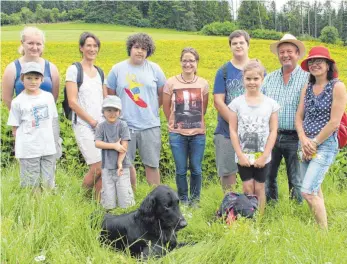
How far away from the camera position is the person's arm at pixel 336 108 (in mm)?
3793

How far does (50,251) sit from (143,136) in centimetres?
190

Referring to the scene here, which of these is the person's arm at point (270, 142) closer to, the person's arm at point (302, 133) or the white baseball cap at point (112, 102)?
the person's arm at point (302, 133)

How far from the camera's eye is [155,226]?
11.8 feet

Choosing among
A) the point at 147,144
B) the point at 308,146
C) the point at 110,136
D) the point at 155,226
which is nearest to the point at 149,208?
the point at 155,226

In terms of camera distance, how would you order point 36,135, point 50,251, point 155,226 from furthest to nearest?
point 36,135, point 155,226, point 50,251

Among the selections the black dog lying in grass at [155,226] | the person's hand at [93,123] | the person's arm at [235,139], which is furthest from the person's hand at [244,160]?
the person's hand at [93,123]

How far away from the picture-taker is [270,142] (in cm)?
418

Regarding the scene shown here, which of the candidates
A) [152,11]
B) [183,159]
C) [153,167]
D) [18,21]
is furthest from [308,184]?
[152,11]

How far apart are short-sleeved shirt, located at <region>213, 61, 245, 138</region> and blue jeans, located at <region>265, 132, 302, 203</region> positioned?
1.99 feet

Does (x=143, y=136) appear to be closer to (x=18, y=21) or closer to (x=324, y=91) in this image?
(x=324, y=91)

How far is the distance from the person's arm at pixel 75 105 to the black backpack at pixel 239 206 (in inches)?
66.6

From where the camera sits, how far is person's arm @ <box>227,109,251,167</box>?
13.8 ft

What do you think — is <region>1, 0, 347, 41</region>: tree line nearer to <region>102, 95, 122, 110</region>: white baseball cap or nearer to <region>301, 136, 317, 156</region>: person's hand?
<region>102, 95, 122, 110</region>: white baseball cap

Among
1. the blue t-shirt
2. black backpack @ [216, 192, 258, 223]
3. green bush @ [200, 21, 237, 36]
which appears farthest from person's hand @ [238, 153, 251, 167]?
green bush @ [200, 21, 237, 36]
